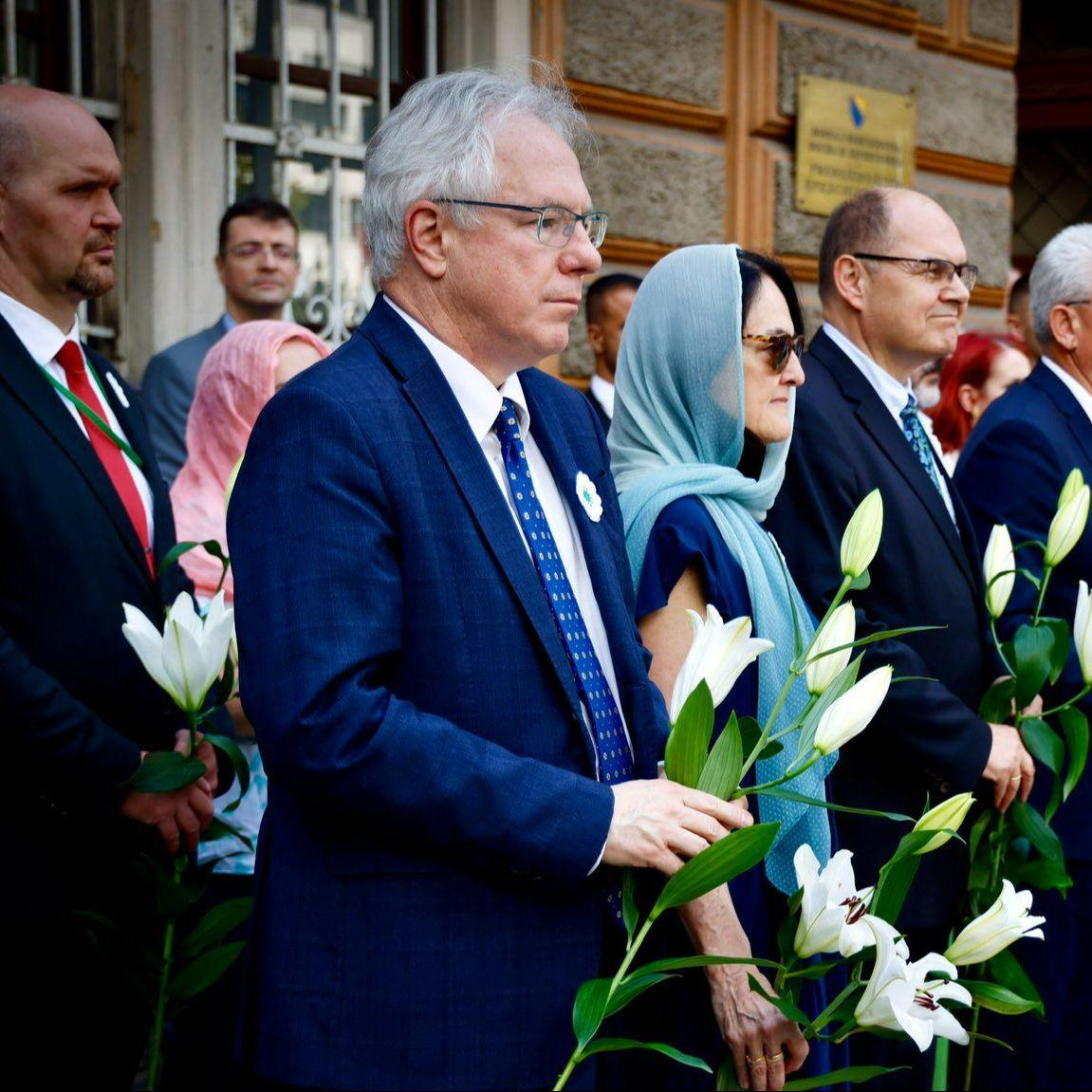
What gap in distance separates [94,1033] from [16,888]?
0.30 meters

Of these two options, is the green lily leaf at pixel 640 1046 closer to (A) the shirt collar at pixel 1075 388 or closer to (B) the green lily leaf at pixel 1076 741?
(B) the green lily leaf at pixel 1076 741

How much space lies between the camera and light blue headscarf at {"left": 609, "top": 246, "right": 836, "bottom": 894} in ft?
8.15

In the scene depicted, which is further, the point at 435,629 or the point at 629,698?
the point at 629,698

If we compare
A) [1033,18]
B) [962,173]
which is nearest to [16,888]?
[962,173]

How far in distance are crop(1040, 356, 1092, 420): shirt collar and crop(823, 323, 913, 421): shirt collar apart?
1.95 feet

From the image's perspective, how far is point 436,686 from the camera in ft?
6.04

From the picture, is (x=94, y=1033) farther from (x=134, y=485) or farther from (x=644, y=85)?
(x=644, y=85)

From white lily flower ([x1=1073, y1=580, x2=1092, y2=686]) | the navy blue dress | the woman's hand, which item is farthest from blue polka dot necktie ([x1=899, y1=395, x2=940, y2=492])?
the woman's hand

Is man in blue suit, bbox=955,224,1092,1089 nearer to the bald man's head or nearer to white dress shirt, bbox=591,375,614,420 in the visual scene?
white dress shirt, bbox=591,375,614,420

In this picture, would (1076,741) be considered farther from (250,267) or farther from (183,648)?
(250,267)

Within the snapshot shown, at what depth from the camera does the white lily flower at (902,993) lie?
70.3 inches

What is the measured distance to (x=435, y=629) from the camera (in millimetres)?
1836

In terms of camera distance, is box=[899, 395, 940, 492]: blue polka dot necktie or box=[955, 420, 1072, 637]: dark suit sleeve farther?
box=[955, 420, 1072, 637]: dark suit sleeve

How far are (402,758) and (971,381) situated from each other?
12.2 feet
